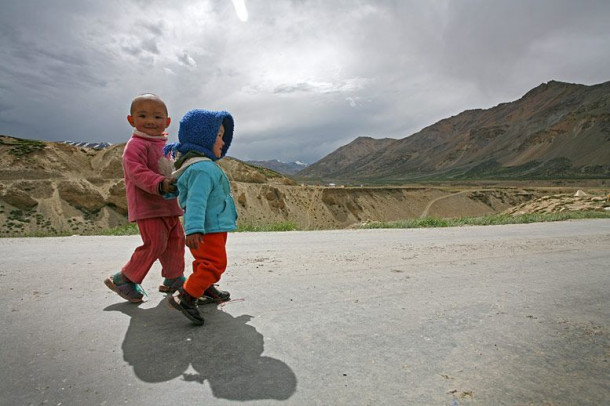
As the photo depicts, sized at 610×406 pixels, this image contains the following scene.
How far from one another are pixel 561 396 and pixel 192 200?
8.50 ft

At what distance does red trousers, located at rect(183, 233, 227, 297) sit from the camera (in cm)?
288

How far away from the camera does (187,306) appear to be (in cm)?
283

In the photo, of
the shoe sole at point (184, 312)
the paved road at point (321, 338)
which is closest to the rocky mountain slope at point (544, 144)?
the paved road at point (321, 338)

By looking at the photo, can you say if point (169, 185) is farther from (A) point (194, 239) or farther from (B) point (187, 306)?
(B) point (187, 306)

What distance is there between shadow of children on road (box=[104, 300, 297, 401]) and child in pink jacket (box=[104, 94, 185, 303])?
0.45 metres

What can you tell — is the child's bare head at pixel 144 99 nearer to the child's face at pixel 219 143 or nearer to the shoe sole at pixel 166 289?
the child's face at pixel 219 143

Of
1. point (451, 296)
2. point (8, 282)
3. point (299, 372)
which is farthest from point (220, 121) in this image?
point (8, 282)

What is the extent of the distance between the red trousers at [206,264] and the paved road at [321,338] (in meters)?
0.30

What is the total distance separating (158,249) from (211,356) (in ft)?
4.74

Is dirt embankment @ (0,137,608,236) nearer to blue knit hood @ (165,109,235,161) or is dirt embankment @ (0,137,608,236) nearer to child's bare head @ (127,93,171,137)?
child's bare head @ (127,93,171,137)

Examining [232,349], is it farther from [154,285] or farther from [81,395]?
[154,285]

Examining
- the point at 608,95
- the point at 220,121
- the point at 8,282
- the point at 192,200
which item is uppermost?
the point at 608,95

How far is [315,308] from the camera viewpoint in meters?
3.19

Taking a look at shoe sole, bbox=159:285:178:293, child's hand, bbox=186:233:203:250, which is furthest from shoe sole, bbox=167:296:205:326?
shoe sole, bbox=159:285:178:293
